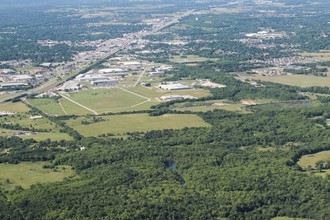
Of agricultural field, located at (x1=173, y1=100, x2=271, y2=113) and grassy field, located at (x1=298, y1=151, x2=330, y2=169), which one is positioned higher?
grassy field, located at (x1=298, y1=151, x2=330, y2=169)

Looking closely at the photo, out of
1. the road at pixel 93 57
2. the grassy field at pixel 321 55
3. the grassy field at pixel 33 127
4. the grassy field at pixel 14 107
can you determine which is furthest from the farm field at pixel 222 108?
the grassy field at pixel 321 55

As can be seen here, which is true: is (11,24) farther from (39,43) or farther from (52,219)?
(52,219)

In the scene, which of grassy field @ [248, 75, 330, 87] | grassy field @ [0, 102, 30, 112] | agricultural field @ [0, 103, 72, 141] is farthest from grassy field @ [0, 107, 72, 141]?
grassy field @ [248, 75, 330, 87]

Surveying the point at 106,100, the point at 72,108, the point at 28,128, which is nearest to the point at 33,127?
the point at 28,128

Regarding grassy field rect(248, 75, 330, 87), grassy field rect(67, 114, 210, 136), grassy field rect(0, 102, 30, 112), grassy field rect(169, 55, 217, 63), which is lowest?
grassy field rect(169, 55, 217, 63)

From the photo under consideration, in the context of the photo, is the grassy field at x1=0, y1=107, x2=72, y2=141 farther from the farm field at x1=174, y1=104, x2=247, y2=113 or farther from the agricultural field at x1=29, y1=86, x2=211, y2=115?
the farm field at x1=174, y1=104, x2=247, y2=113

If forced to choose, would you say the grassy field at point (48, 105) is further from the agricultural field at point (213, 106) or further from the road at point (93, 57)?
the agricultural field at point (213, 106)

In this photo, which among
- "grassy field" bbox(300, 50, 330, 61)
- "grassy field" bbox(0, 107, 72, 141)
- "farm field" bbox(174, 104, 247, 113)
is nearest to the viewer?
"grassy field" bbox(0, 107, 72, 141)
